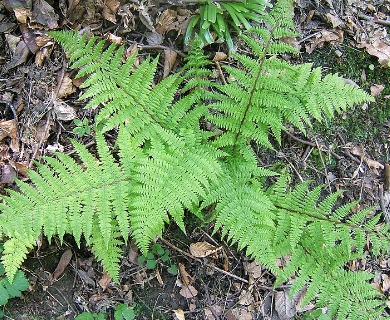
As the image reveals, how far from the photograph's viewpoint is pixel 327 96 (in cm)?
365

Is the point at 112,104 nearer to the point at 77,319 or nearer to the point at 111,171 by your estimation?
the point at 111,171

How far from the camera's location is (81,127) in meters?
3.92

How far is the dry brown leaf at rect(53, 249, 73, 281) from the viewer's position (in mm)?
3736

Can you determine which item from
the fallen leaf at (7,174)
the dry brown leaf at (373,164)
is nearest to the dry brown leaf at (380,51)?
the dry brown leaf at (373,164)

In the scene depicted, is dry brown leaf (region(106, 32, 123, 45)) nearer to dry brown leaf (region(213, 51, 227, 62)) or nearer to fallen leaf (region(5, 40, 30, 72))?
fallen leaf (region(5, 40, 30, 72))

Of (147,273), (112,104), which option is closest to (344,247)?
(147,273)

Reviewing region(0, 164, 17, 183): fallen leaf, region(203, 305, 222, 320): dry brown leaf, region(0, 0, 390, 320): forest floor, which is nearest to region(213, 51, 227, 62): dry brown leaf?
region(0, 0, 390, 320): forest floor

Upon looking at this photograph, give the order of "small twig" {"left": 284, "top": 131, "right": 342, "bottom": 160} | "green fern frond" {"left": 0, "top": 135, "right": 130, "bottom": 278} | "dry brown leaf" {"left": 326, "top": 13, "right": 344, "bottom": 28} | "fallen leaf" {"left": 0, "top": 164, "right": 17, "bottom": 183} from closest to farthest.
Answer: "green fern frond" {"left": 0, "top": 135, "right": 130, "bottom": 278}, "fallen leaf" {"left": 0, "top": 164, "right": 17, "bottom": 183}, "small twig" {"left": 284, "top": 131, "right": 342, "bottom": 160}, "dry brown leaf" {"left": 326, "top": 13, "right": 344, "bottom": 28}

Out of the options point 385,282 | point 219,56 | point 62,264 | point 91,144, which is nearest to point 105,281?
point 62,264

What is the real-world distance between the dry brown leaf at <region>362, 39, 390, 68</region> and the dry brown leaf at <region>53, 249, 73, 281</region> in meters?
4.00

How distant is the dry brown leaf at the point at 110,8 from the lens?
402 centimetres

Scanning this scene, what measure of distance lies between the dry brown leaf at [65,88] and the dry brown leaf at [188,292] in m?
2.19

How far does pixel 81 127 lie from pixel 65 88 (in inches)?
16.0

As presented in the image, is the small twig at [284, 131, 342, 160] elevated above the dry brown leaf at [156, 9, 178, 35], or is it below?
below
